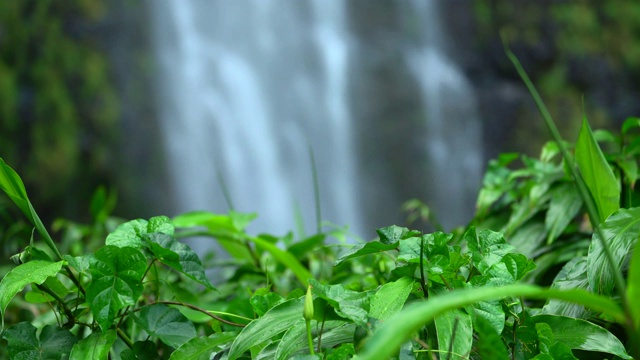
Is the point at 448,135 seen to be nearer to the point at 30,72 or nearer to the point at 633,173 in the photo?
the point at 30,72

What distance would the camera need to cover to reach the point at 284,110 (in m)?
6.88

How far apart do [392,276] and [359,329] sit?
95mm

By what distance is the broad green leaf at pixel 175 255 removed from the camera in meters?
0.67

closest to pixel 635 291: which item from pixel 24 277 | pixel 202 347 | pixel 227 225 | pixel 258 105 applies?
pixel 202 347

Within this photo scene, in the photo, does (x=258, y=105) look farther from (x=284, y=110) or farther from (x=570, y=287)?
(x=570, y=287)

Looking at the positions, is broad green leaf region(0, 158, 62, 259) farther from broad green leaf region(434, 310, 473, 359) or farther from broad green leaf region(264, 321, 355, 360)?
broad green leaf region(434, 310, 473, 359)

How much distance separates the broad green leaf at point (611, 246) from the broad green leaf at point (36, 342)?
0.56m

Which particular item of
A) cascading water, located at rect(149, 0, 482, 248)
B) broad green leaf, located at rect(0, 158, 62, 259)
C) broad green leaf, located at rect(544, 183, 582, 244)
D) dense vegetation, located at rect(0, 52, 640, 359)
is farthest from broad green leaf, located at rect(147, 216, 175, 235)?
cascading water, located at rect(149, 0, 482, 248)

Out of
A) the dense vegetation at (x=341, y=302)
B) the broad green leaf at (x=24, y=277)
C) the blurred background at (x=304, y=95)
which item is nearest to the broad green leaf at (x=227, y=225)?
the dense vegetation at (x=341, y=302)

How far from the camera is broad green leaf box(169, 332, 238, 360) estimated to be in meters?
0.65

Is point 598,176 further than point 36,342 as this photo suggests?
Yes

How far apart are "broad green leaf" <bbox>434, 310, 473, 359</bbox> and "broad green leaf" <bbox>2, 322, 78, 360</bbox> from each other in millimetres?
394

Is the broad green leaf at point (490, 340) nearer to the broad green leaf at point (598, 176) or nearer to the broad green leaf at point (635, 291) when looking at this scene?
the broad green leaf at point (635, 291)

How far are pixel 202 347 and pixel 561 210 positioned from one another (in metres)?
0.76
